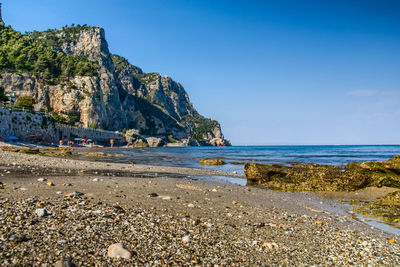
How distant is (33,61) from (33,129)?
200ft

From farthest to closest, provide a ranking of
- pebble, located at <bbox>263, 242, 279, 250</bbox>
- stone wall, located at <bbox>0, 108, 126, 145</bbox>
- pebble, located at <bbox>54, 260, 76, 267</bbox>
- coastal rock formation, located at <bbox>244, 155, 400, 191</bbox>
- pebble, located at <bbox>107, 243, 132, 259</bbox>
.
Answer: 1. stone wall, located at <bbox>0, 108, 126, 145</bbox>
2. coastal rock formation, located at <bbox>244, 155, 400, 191</bbox>
3. pebble, located at <bbox>263, 242, 279, 250</bbox>
4. pebble, located at <bbox>107, 243, 132, 259</bbox>
5. pebble, located at <bbox>54, 260, 76, 267</bbox>

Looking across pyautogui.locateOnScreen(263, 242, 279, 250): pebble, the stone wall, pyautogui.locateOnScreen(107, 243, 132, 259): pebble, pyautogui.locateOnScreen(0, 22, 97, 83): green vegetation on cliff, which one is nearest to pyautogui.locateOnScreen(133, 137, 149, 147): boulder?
the stone wall

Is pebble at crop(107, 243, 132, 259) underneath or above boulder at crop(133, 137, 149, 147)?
above

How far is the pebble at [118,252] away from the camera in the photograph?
3.28m

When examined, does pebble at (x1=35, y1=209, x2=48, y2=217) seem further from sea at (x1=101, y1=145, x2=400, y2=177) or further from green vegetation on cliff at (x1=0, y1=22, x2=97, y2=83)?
green vegetation on cliff at (x1=0, y1=22, x2=97, y2=83)

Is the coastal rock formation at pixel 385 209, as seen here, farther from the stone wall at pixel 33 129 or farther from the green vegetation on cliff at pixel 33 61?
Answer: the green vegetation on cliff at pixel 33 61

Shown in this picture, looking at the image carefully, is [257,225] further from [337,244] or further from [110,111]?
[110,111]

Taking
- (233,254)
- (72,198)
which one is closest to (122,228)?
(233,254)

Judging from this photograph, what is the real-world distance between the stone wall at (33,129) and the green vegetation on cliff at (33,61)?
3066 cm

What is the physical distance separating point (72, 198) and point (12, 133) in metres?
63.2

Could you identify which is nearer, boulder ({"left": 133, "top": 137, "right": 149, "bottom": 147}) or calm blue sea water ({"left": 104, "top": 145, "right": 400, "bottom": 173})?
calm blue sea water ({"left": 104, "top": 145, "right": 400, "bottom": 173})

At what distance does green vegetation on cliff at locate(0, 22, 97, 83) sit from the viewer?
10037cm

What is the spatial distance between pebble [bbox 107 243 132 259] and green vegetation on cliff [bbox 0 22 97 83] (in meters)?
119

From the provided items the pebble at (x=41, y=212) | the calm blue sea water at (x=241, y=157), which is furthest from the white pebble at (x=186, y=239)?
the calm blue sea water at (x=241, y=157)
